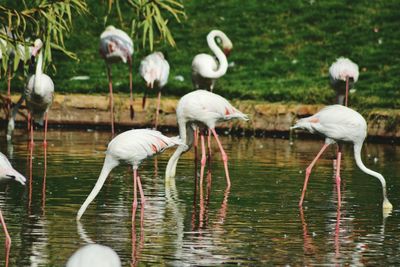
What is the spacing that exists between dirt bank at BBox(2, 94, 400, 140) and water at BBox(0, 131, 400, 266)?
1.78 m

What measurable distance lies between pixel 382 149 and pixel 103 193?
17.4 ft

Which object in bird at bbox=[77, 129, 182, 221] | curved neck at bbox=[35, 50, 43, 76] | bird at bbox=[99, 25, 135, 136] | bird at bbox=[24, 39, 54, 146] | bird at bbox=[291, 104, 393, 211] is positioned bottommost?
bird at bbox=[77, 129, 182, 221]

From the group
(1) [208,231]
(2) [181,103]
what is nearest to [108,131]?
(2) [181,103]

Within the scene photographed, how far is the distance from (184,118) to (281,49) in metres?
9.16

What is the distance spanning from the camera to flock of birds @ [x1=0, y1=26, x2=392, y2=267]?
938 centimetres

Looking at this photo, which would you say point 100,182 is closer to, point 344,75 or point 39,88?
point 39,88

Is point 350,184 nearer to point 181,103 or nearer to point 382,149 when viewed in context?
point 181,103

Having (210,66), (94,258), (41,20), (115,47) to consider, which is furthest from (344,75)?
(94,258)

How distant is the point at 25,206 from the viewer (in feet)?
32.1

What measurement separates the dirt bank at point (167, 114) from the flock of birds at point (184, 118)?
70cm

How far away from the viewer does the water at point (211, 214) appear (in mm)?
7863

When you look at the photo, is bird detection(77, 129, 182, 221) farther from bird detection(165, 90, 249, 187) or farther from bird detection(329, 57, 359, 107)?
bird detection(329, 57, 359, 107)

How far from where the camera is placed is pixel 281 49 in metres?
20.4

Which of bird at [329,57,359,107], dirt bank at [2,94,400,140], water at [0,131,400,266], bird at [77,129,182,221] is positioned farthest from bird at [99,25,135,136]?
bird at [77,129,182,221]
